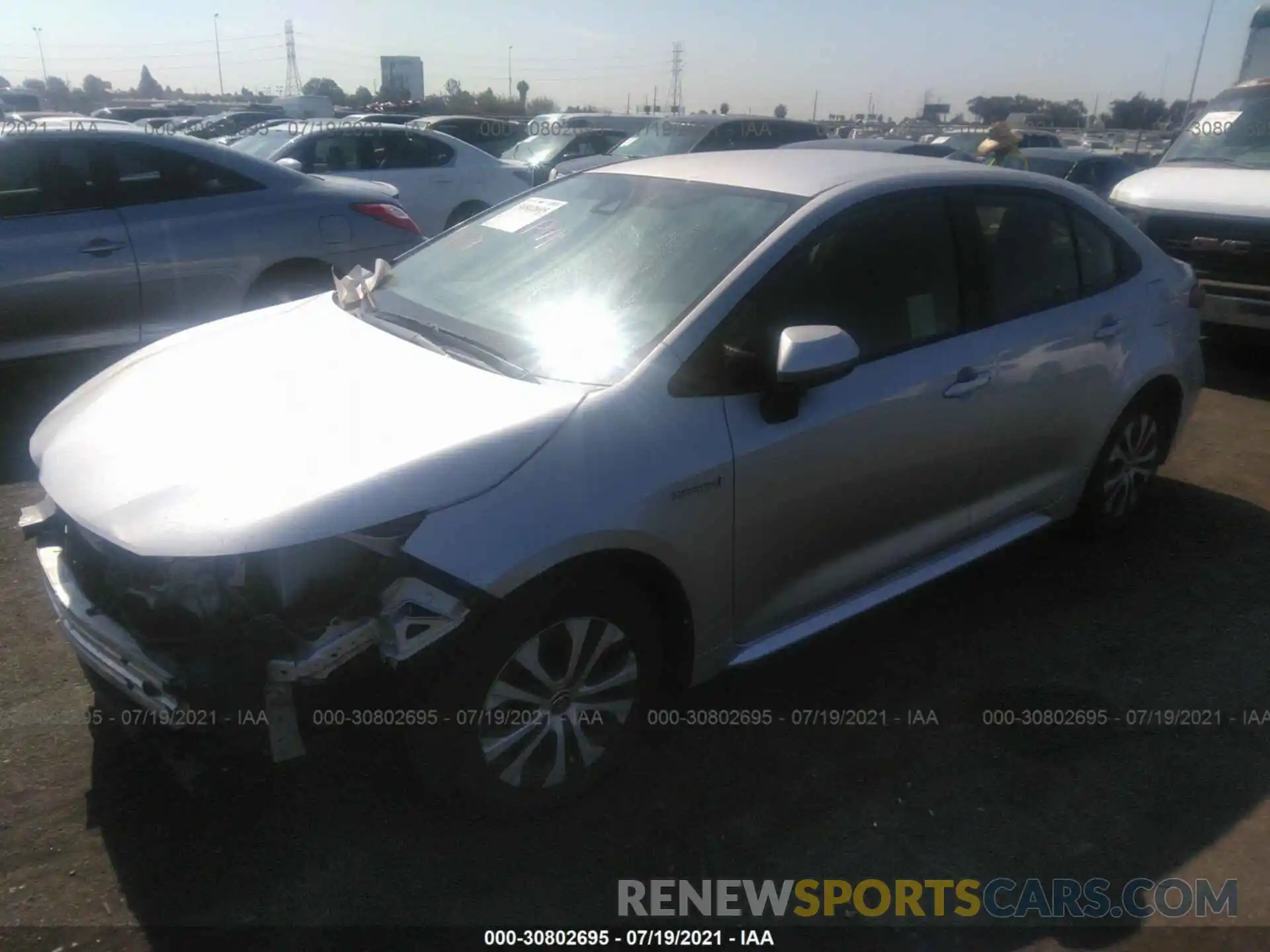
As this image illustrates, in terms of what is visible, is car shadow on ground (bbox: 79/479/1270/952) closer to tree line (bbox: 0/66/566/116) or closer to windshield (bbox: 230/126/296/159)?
windshield (bbox: 230/126/296/159)

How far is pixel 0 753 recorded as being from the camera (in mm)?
2990

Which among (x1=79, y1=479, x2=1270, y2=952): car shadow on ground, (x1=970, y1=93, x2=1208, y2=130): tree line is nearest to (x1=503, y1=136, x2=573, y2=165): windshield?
(x1=79, y1=479, x2=1270, y2=952): car shadow on ground

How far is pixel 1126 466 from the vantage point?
4430mm

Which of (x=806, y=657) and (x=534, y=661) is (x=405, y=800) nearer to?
(x=534, y=661)

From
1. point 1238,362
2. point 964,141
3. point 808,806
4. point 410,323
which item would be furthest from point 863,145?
point 808,806

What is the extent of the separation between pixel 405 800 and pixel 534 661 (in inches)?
27.2

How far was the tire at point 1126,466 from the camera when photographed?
14.1 feet

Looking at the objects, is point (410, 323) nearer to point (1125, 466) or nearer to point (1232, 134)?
point (1125, 466)

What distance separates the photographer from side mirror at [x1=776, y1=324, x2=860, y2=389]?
2.75 m

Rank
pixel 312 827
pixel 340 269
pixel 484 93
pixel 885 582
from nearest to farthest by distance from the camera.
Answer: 1. pixel 312 827
2. pixel 885 582
3. pixel 340 269
4. pixel 484 93

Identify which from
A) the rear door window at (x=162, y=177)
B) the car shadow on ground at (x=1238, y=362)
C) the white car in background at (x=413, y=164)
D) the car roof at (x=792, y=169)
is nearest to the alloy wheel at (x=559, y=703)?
the car roof at (x=792, y=169)

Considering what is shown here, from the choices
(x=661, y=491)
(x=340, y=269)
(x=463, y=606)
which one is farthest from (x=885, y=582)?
(x=340, y=269)

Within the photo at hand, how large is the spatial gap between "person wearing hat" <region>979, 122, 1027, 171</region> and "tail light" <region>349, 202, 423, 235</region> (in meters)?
4.96

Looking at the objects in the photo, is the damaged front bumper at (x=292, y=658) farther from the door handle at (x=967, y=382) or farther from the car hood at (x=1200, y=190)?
the car hood at (x=1200, y=190)
